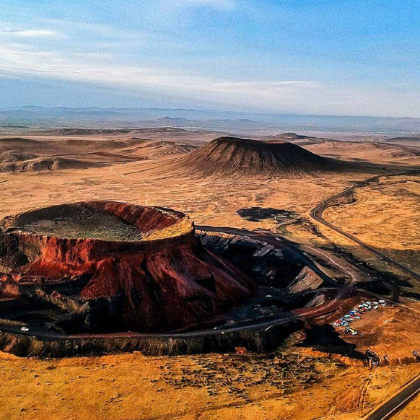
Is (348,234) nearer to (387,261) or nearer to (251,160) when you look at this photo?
(387,261)

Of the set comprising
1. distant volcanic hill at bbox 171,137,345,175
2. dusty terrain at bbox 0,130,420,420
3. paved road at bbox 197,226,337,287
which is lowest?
dusty terrain at bbox 0,130,420,420

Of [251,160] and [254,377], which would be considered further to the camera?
[251,160]

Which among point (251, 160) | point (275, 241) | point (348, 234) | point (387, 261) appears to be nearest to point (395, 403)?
point (387, 261)

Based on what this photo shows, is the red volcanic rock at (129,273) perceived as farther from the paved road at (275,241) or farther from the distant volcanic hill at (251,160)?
the distant volcanic hill at (251,160)

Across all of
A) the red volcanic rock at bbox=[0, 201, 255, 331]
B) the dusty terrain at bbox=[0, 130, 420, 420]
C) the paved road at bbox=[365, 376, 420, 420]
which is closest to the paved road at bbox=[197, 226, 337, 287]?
the dusty terrain at bbox=[0, 130, 420, 420]

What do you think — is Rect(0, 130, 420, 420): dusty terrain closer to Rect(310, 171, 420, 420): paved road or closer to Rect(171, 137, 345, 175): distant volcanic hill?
Rect(310, 171, 420, 420): paved road

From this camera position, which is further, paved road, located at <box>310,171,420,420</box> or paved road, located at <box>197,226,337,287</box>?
paved road, located at <box>197,226,337,287</box>

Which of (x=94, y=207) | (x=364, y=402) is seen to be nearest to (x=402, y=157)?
(x=94, y=207)
